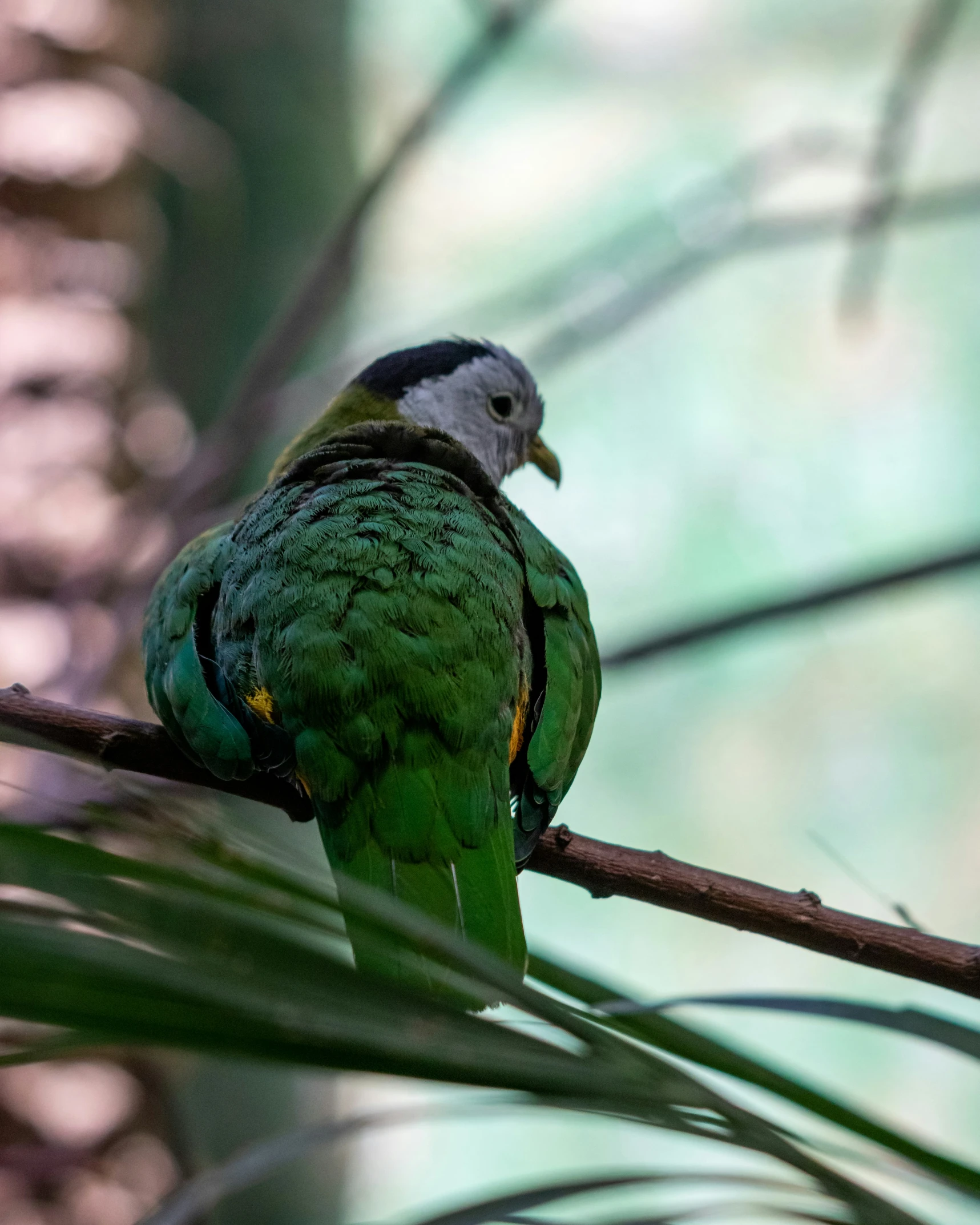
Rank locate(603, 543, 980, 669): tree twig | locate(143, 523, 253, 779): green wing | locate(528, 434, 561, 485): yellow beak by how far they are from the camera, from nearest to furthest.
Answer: locate(143, 523, 253, 779): green wing < locate(603, 543, 980, 669): tree twig < locate(528, 434, 561, 485): yellow beak

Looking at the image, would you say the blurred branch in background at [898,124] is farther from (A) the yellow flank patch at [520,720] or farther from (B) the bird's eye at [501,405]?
(A) the yellow flank patch at [520,720]

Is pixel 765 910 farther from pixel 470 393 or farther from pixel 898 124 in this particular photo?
pixel 898 124

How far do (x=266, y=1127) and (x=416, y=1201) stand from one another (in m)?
0.57

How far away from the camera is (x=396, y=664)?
1111mm

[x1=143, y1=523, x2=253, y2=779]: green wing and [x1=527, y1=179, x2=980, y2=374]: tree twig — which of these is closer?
[x1=143, y1=523, x2=253, y2=779]: green wing

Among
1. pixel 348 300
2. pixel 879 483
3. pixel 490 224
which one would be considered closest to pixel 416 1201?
pixel 879 483

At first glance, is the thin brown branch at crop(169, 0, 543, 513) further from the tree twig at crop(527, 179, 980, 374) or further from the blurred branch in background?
the blurred branch in background

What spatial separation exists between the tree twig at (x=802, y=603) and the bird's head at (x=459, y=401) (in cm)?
46

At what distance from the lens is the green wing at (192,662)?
1.13 metres

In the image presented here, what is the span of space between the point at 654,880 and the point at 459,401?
3.84 ft

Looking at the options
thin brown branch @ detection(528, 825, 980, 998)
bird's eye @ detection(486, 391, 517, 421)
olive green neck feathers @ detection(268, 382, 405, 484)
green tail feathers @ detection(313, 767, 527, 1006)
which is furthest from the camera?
bird's eye @ detection(486, 391, 517, 421)

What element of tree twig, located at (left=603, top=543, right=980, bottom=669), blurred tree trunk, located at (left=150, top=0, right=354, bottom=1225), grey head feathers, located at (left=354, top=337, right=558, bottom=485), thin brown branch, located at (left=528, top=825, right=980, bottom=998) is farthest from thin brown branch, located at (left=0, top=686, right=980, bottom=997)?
blurred tree trunk, located at (left=150, top=0, right=354, bottom=1225)

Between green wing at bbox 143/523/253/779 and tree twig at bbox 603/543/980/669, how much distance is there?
638 mm

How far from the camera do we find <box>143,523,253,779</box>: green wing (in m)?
1.13
